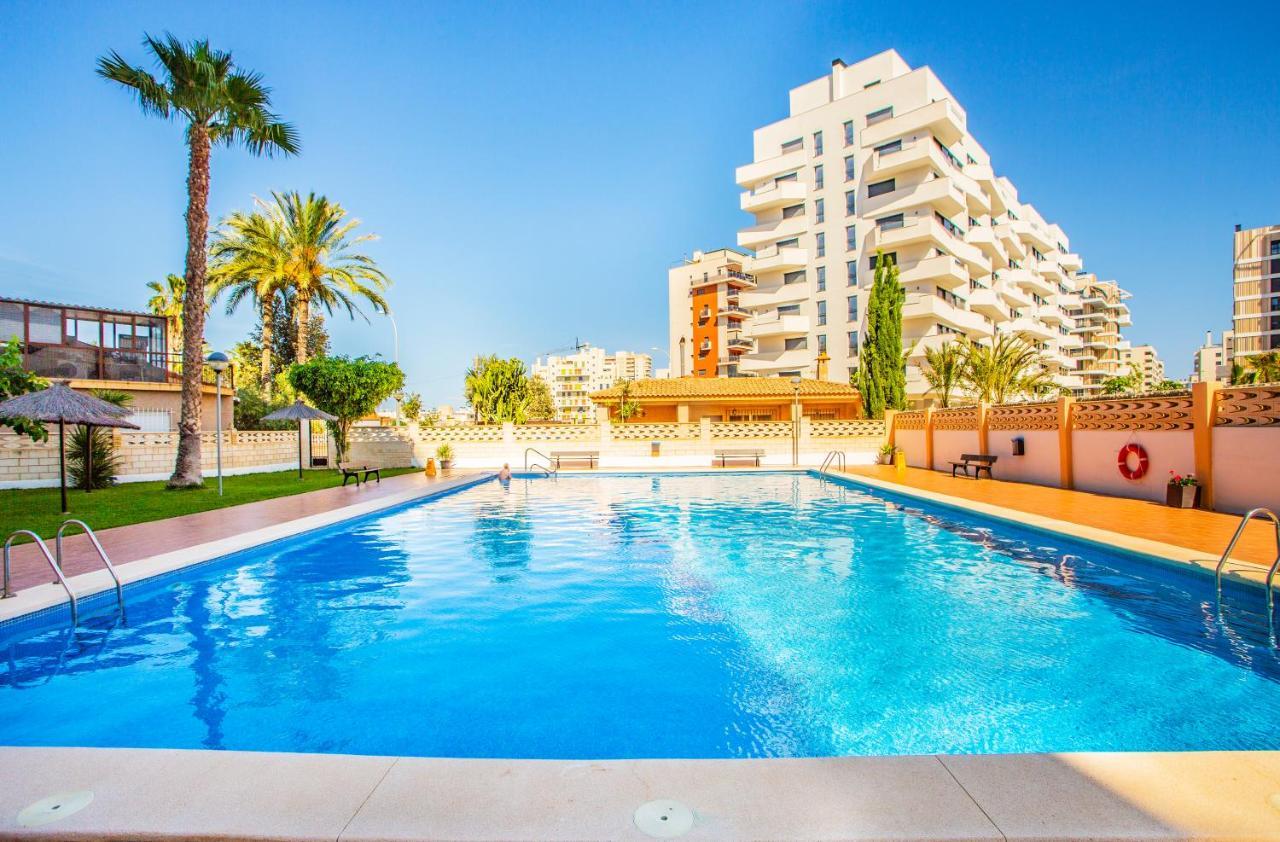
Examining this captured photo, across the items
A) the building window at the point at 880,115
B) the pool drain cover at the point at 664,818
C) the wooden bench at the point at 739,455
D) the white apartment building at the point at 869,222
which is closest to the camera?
the pool drain cover at the point at 664,818

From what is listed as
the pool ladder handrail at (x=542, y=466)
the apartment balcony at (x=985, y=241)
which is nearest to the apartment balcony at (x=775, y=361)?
the apartment balcony at (x=985, y=241)

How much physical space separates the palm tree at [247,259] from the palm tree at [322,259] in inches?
16.4

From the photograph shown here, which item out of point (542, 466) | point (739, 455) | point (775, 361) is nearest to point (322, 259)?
point (542, 466)

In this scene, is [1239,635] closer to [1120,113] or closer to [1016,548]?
Result: [1016,548]

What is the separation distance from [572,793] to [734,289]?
221 feet

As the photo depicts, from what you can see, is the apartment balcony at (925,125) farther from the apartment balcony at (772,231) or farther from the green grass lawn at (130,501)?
the green grass lawn at (130,501)

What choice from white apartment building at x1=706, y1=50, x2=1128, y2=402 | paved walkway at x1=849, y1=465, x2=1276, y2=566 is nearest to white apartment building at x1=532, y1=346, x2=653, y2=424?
white apartment building at x1=706, y1=50, x2=1128, y2=402

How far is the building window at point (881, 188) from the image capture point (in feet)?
134

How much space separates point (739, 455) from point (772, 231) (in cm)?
2745

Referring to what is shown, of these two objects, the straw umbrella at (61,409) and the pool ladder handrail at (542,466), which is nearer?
the straw umbrella at (61,409)

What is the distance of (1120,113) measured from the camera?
90.1ft

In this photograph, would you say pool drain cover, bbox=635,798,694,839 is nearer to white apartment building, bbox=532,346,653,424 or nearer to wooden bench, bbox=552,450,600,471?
wooden bench, bbox=552,450,600,471

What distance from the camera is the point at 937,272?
3828cm

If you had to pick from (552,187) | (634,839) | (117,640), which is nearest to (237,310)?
(552,187)
